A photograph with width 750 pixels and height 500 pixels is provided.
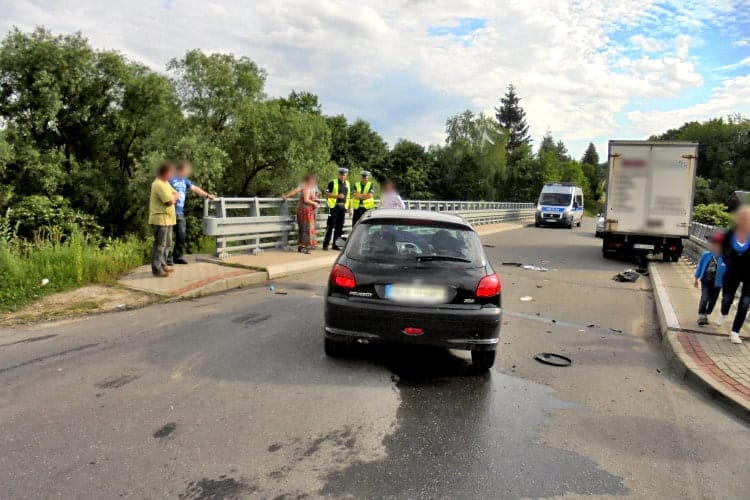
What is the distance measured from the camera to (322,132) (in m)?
32.2

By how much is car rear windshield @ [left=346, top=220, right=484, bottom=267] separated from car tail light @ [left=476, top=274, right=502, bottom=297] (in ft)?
0.68

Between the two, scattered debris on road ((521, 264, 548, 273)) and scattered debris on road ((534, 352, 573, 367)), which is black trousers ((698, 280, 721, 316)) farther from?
scattered debris on road ((521, 264, 548, 273))

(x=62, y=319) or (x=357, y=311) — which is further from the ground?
(x=357, y=311)

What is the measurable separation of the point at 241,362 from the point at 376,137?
6154cm

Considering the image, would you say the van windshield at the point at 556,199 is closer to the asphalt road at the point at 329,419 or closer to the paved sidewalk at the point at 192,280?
the paved sidewalk at the point at 192,280

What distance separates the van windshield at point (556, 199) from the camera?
31000 mm

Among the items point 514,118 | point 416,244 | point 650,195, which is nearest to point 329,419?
point 416,244

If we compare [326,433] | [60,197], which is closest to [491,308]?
[326,433]

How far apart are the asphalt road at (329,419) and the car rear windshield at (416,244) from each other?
1.07 metres

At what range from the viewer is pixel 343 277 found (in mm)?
4824

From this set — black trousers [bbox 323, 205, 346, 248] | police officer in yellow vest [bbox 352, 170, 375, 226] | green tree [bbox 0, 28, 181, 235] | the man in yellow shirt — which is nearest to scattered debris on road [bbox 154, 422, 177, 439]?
the man in yellow shirt

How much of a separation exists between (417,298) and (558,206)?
28.3 meters

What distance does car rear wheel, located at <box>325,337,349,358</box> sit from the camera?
202 inches

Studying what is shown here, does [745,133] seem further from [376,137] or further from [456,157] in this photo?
[376,137]
